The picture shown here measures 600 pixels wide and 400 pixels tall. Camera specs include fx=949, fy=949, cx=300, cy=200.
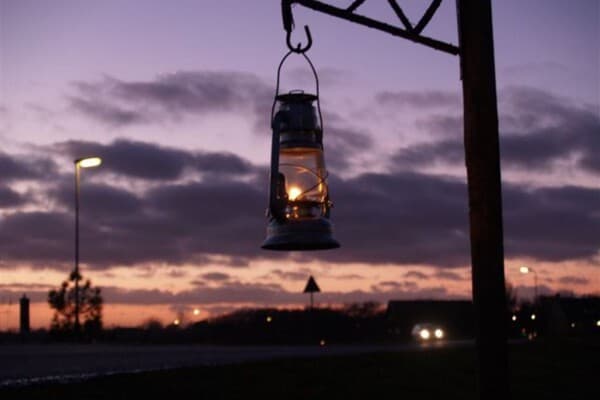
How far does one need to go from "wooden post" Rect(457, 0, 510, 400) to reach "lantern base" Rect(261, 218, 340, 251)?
4.00 ft

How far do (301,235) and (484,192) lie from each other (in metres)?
1.57

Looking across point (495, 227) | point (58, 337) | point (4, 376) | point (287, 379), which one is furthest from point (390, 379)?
point (58, 337)

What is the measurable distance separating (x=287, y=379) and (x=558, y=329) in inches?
4676

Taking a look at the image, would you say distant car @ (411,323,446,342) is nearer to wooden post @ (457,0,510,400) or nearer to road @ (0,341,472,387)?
road @ (0,341,472,387)

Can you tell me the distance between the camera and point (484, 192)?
6.91m

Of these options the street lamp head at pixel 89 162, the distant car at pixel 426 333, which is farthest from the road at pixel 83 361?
the distant car at pixel 426 333

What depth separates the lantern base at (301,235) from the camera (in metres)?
6.13

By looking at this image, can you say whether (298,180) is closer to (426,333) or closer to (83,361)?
(83,361)

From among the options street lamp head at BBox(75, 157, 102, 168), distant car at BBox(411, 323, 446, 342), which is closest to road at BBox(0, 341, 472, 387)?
street lamp head at BBox(75, 157, 102, 168)

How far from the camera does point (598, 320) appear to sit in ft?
420

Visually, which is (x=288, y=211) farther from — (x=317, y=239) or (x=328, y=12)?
(x=328, y=12)

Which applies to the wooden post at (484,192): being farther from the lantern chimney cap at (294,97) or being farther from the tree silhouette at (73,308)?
the tree silhouette at (73,308)

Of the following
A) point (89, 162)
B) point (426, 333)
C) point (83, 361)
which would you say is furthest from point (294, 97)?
point (426, 333)

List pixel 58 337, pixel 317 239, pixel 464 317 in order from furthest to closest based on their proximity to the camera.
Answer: pixel 464 317
pixel 58 337
pixel 317 239
